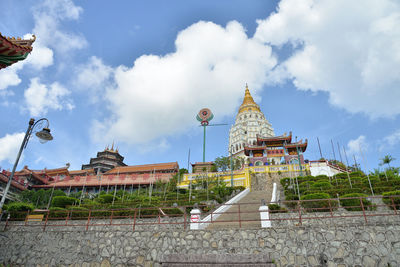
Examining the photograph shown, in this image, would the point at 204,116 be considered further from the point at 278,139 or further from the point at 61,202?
the point at 61,202

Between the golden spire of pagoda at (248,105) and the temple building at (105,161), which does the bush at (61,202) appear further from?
the golden spire of pagoda at (248,105)

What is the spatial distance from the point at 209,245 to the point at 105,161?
185ft

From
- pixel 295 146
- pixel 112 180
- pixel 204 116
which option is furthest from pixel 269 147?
pixel 112 180

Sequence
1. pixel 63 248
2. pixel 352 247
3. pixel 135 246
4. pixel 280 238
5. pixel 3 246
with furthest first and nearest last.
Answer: pixel 3 246
pixel 63 248
pixel 135 246
pixel 280 238
pixel 352 247

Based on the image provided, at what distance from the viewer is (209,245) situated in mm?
9602

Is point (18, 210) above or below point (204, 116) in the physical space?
below

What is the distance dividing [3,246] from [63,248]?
12.8 ft

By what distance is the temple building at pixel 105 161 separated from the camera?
194 ft

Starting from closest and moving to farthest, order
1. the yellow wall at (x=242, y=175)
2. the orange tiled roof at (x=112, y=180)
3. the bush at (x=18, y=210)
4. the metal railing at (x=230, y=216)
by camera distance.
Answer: the metal railing at (x=230, y=216) < the bush at (x=18, y=210) < the yellow wall at (x=242, y=175) < the orange tiled roof at (x=112, y=180)

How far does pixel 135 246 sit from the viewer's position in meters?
10.2

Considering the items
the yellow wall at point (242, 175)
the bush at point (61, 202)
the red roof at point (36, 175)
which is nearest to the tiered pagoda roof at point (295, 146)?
the yellow wall at point (242, 175)

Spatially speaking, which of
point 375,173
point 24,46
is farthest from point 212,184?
point 24,46

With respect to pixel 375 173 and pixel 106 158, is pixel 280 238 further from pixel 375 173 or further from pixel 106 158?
pixel 106 158

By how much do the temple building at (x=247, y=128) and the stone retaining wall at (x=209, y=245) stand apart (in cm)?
5125
